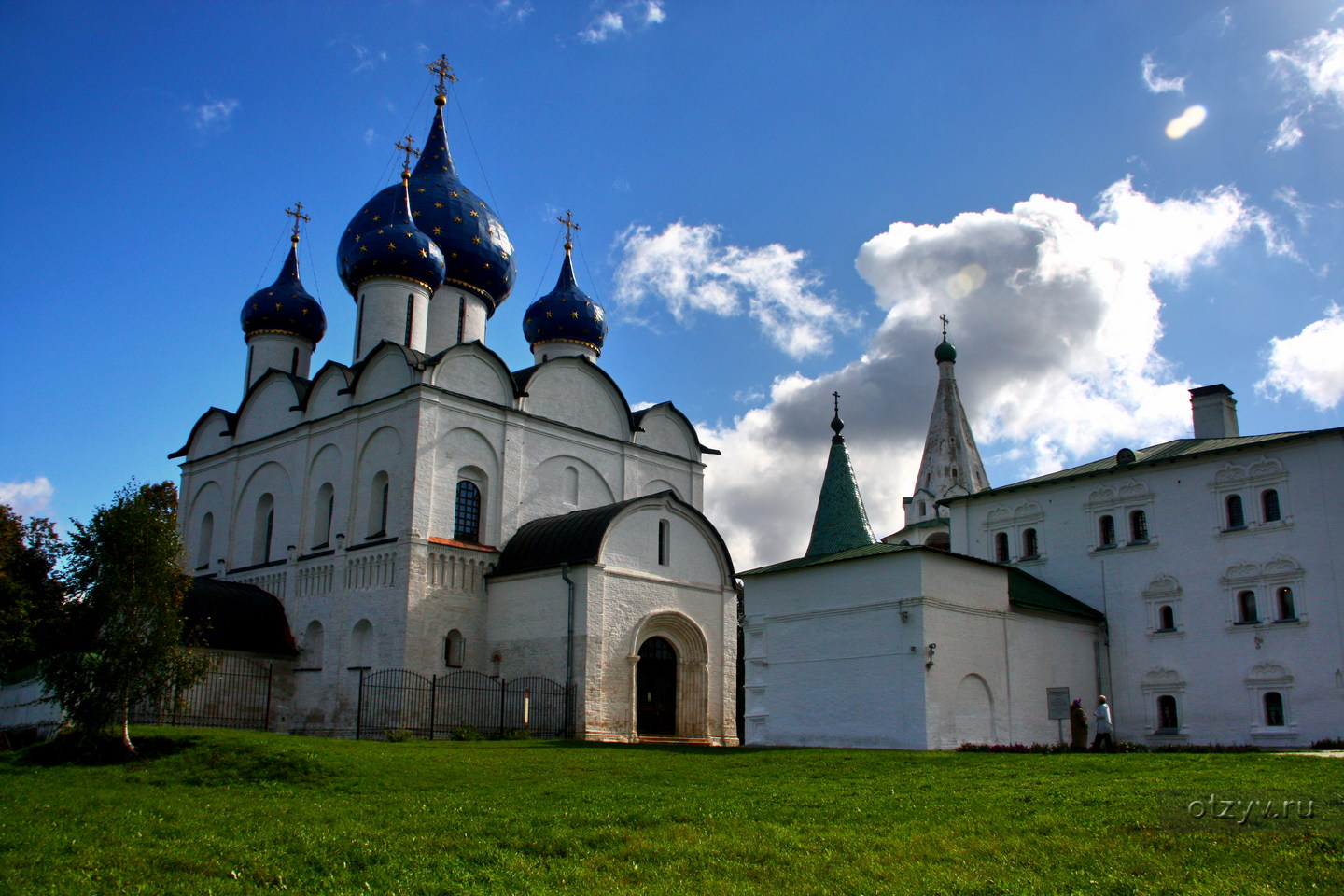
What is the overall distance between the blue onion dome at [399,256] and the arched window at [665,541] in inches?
358

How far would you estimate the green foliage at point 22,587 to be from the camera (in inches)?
861

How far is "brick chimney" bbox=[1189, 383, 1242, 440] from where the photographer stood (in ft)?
76.3

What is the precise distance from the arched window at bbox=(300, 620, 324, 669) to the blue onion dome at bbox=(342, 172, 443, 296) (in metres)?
8.93

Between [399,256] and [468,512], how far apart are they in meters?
7.08

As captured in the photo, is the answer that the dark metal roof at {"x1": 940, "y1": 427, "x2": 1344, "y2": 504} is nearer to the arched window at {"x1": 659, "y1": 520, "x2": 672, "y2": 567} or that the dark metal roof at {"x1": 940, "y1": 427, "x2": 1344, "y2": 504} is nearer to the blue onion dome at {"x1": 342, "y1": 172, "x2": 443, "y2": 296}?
the arched window at {"x1": 659, "y1": 520, "x2": 672, "y2": 567}

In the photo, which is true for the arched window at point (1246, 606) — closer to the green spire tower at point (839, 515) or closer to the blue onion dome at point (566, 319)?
the green spire tower at point (839, 515)

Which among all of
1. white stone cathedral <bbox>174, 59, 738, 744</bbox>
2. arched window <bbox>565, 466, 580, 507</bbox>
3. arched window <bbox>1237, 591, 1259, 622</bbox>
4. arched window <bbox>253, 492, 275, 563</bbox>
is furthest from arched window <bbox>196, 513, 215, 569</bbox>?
arched window <bbox>1237, 591, 1259, 622</bbox>

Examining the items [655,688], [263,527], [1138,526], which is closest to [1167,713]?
[1138,526]

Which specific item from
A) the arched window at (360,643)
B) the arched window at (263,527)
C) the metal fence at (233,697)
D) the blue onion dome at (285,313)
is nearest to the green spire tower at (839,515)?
the arched window at (360,643)

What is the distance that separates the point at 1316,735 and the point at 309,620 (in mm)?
21095

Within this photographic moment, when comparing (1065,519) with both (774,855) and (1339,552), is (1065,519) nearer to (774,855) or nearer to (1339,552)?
(1339,552)

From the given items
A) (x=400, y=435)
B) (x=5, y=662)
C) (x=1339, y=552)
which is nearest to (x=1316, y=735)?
(x=1339, y=552)

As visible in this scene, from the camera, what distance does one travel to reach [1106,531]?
76.4ft

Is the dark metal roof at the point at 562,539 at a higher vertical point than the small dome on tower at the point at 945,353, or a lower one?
lower
